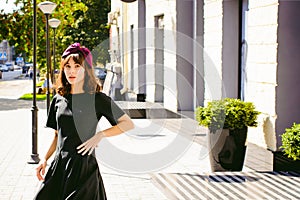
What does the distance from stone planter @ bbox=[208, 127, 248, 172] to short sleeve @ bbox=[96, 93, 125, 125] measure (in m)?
3.81

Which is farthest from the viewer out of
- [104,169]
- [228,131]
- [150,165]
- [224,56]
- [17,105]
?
[17,105]

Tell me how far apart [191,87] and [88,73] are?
38.6 ft

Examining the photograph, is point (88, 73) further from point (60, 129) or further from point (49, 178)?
point (49, 178)

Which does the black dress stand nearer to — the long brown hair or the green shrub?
the long brown hair

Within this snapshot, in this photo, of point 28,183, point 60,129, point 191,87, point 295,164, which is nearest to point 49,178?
point 60,129

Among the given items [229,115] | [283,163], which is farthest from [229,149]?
[283,163]

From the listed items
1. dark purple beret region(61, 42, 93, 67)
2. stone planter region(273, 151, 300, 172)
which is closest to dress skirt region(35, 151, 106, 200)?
dark purple beret region(61, 42, 93, 67)

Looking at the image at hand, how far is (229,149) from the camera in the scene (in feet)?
28.1

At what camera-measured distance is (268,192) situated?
7.31 meters

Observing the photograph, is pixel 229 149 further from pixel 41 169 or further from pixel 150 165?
pixel 41 169

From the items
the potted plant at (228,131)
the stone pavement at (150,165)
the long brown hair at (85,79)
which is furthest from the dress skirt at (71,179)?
the potted plant at (228,131)

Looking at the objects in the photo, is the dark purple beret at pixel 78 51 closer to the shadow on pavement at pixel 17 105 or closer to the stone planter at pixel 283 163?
the stone planter at pixel 283 163

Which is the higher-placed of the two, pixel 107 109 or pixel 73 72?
pixel 73 72

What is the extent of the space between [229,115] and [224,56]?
12.5ft
